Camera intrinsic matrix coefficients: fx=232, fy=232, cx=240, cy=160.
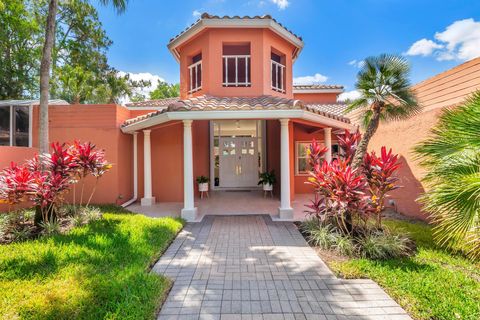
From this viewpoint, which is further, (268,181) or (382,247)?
(268,181)

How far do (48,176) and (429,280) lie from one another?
864 cm

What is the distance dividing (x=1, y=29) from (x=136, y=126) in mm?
17066

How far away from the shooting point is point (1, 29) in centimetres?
1645

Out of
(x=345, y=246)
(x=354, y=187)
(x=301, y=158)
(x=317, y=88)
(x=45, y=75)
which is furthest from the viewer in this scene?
(x=317, y=88)

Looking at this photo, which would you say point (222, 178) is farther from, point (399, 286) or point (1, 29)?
point (1, 29)

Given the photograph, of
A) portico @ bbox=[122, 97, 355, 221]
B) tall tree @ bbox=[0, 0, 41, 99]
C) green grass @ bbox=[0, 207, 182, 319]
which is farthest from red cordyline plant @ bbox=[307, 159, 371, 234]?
tall tree @ bbox=[0, 0, 41, 99]

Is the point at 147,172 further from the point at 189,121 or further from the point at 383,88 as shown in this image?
the point at 383,88

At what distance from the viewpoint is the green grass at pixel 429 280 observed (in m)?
3.13

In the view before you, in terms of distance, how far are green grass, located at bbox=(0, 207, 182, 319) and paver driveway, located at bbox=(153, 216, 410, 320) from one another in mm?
361

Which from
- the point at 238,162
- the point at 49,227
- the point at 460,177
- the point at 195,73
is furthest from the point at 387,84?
the point at 49,227

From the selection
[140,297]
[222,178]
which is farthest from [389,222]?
[222,178]

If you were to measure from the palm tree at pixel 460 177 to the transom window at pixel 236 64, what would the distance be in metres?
7.01

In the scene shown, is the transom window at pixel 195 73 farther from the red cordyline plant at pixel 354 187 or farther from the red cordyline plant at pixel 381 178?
the red cordyline plant at pixel 381 178

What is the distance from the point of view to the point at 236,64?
32.0ft
